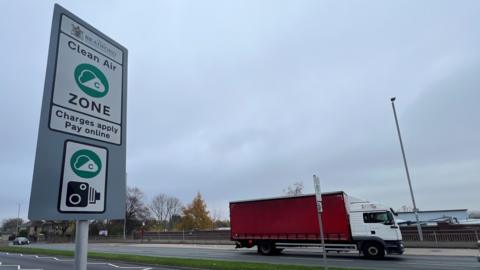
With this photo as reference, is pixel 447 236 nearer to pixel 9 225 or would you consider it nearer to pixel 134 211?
pixel 134 211

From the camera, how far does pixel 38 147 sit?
202 cm

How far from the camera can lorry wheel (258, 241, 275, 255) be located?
24.0 metres

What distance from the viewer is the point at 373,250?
65.2 feet

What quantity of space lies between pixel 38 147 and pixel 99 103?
24.9 inches

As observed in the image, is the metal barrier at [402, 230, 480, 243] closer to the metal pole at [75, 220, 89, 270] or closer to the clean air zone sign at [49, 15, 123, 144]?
the clean air zone sign at [49, 15, 123, 144]

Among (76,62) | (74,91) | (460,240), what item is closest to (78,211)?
(74,91)

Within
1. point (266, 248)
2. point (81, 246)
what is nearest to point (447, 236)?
point (266, 248)

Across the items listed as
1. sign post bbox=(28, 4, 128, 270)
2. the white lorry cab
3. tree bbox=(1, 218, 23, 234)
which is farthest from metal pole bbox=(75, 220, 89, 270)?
tree bbox=(1, 218, 23, 234)

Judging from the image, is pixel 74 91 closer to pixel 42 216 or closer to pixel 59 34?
pixel 59 34

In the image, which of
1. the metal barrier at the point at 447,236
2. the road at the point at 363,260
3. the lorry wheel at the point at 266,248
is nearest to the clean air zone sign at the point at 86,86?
the road at the point at 363,260

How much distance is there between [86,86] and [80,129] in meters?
0.33

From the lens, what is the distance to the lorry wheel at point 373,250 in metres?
19.7

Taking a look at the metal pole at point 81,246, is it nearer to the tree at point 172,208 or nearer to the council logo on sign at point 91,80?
the council logo on sign at point 91,80

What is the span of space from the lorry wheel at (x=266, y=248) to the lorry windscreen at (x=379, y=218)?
275 inches
